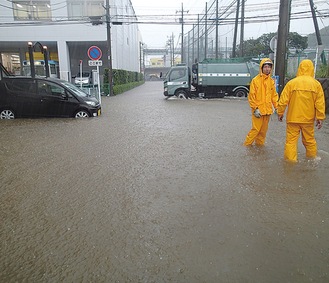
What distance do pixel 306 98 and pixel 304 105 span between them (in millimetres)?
117

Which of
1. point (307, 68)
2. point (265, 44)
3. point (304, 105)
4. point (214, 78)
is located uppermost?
point (265, 44)

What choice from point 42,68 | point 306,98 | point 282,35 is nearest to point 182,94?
point 282,35

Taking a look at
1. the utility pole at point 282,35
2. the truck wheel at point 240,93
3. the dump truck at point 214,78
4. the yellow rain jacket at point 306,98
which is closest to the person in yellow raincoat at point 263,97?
the yellow rain jacket at point 306,98

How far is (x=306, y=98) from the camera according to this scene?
4.86 meters

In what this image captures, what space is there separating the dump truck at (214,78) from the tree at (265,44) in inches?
602

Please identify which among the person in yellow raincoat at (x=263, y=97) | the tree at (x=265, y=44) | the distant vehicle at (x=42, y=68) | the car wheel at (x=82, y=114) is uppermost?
the tree at (x=265, y=44)

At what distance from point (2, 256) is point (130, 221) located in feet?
4.03

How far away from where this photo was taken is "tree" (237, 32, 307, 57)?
32516mm

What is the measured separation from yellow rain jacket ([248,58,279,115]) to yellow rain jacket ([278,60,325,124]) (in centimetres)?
87

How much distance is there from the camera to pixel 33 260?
2570 mm

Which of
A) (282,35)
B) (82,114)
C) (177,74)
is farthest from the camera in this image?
(177,74)

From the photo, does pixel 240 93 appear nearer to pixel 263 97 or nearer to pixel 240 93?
pixel 240 93

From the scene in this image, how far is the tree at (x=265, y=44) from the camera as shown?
3252 centimetres

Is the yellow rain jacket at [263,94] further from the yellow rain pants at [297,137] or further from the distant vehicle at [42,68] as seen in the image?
the distant vehicle at [42,68]
